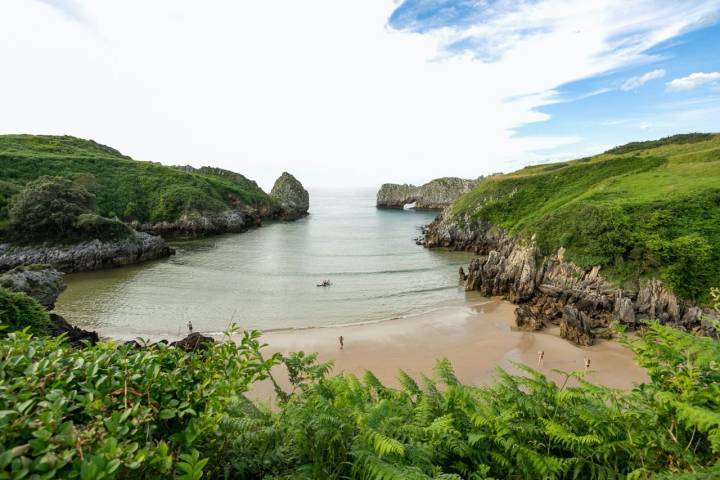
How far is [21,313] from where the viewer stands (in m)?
15.4

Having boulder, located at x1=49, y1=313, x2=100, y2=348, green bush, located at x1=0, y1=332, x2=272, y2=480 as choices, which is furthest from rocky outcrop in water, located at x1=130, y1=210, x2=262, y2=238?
green bush, located at x1=0, y1=332, x2=272, y2=480

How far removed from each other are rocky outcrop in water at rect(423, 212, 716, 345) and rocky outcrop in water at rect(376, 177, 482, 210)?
98621 millimetres

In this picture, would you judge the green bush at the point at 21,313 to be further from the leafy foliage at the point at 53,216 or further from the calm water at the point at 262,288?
the leafy foliage at the point at 53,216

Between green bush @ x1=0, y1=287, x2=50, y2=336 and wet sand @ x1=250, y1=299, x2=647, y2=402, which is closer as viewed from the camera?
green bush @ x1=0, y1=287, x2=50, y2=336

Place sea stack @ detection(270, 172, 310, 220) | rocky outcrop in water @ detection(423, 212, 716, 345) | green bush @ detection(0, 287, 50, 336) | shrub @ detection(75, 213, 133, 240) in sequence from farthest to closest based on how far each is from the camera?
sea stack @ detection(270, 172, 310, 220)
shrub @ detection(75, 213, 133, 240)
rocky outcrop in water @ detection(423, 212, 716, 345)
green bush @ detection(0, 287, 50, 336)

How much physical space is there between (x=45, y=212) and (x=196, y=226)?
91.3 ft

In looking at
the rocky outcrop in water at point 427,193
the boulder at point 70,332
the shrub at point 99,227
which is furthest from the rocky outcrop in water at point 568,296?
the rocky outcrop in water at point 427,193

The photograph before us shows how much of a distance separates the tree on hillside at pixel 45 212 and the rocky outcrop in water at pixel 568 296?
162 feet

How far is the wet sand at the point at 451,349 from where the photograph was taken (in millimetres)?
20406

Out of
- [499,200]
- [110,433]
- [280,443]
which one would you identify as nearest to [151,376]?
[110,433]

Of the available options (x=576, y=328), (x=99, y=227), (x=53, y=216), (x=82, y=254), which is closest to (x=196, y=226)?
(x=99, y=227)

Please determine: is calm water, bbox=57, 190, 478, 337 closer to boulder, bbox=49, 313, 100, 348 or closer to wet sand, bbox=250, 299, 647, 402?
wet sand, bbox=250, 299, 647, 402

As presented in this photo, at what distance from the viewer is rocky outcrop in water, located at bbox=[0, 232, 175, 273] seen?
42344 millimetres

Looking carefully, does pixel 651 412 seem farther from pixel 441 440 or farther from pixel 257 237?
pixel 257 237
